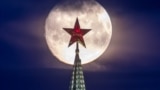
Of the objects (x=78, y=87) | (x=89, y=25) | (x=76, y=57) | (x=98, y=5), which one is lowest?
(x=78, y=87)

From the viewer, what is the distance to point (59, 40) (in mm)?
83188

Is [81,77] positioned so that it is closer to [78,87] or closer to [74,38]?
[78,87]

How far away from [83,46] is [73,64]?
5725 millimetres

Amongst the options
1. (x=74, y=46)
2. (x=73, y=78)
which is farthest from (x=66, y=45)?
(x=73, y=78)

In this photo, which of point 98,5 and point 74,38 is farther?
point 98,5

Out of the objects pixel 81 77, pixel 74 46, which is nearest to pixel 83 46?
pixel 74 46

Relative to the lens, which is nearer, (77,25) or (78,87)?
(77,25)

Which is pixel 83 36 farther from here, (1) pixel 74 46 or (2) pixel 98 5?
(2) pixel 98 5

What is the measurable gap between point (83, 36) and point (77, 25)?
118 inches

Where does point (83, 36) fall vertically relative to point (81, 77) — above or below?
above

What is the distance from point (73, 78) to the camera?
85562mm

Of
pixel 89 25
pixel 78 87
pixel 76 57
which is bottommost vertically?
pixel 78 87

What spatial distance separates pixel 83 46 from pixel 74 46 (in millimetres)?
2084

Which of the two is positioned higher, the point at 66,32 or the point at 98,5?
the point at 98,5
